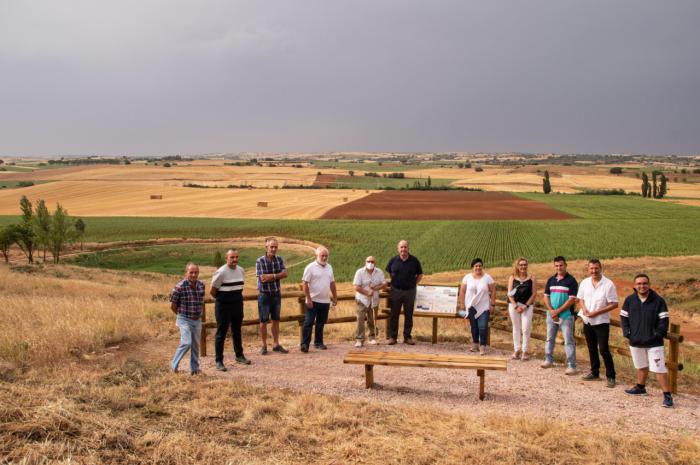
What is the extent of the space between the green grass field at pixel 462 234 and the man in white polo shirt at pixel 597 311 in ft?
75.3

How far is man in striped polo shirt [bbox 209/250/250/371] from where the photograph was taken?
30.4ft

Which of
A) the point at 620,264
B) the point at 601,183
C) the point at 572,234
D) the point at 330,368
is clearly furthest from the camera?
the point at 601,183

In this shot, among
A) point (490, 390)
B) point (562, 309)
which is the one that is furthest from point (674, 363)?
point (490, 390)

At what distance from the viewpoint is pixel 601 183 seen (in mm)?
120688

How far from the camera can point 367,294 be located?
35.0ft

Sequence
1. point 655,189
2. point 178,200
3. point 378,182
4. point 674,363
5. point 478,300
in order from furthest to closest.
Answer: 1. point 378,182
2. point 655,189
3. point 178,200
4. point 478,300
5. point 674,363

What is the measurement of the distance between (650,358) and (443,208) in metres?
66.6

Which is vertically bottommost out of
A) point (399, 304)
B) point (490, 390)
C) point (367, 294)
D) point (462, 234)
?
point (462, 234)

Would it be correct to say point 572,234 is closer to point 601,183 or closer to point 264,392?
point 264,392

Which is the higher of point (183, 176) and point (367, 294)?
point (183, 176)

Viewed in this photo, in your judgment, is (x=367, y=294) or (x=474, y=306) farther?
(x=367, y=294)

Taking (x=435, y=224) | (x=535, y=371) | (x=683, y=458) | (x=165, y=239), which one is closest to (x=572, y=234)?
(x=435, y=224)

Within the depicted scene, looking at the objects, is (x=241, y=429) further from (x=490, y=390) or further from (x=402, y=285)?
(x=402, y=285)

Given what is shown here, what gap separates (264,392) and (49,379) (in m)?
2.85
